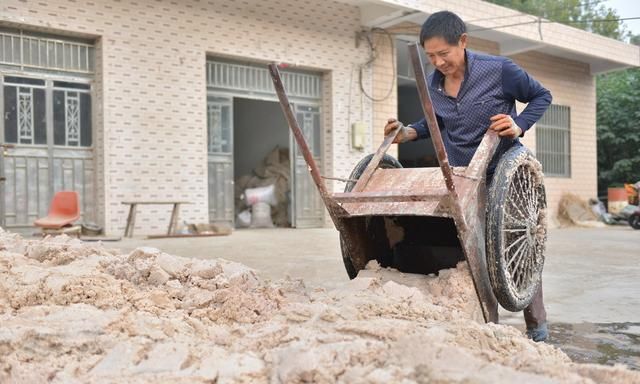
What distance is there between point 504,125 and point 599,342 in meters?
1.18

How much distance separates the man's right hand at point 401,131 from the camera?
11.3 ft

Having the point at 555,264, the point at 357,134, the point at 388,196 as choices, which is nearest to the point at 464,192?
the point at 388,196

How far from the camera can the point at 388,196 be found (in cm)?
277

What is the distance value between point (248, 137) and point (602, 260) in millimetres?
9120

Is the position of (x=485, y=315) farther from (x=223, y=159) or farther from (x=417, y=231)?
(x=223, y=159)

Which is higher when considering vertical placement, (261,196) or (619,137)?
(619,137)

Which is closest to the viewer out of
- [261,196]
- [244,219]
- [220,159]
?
[220,159]

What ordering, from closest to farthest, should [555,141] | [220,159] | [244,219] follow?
[220,159] → [244,219] → [555,141]

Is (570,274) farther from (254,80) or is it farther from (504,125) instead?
→ (254,80)

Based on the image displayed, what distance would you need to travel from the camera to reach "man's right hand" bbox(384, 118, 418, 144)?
11.3 ft

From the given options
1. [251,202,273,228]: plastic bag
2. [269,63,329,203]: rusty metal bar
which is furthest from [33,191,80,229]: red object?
[269,63,329,203]: rusty metal bar

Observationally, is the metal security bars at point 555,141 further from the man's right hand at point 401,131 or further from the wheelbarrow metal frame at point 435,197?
the wheelbarrow metal frame at point 435,197

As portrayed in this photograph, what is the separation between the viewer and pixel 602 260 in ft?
21.6

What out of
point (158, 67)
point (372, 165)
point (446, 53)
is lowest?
point (372, 165)
